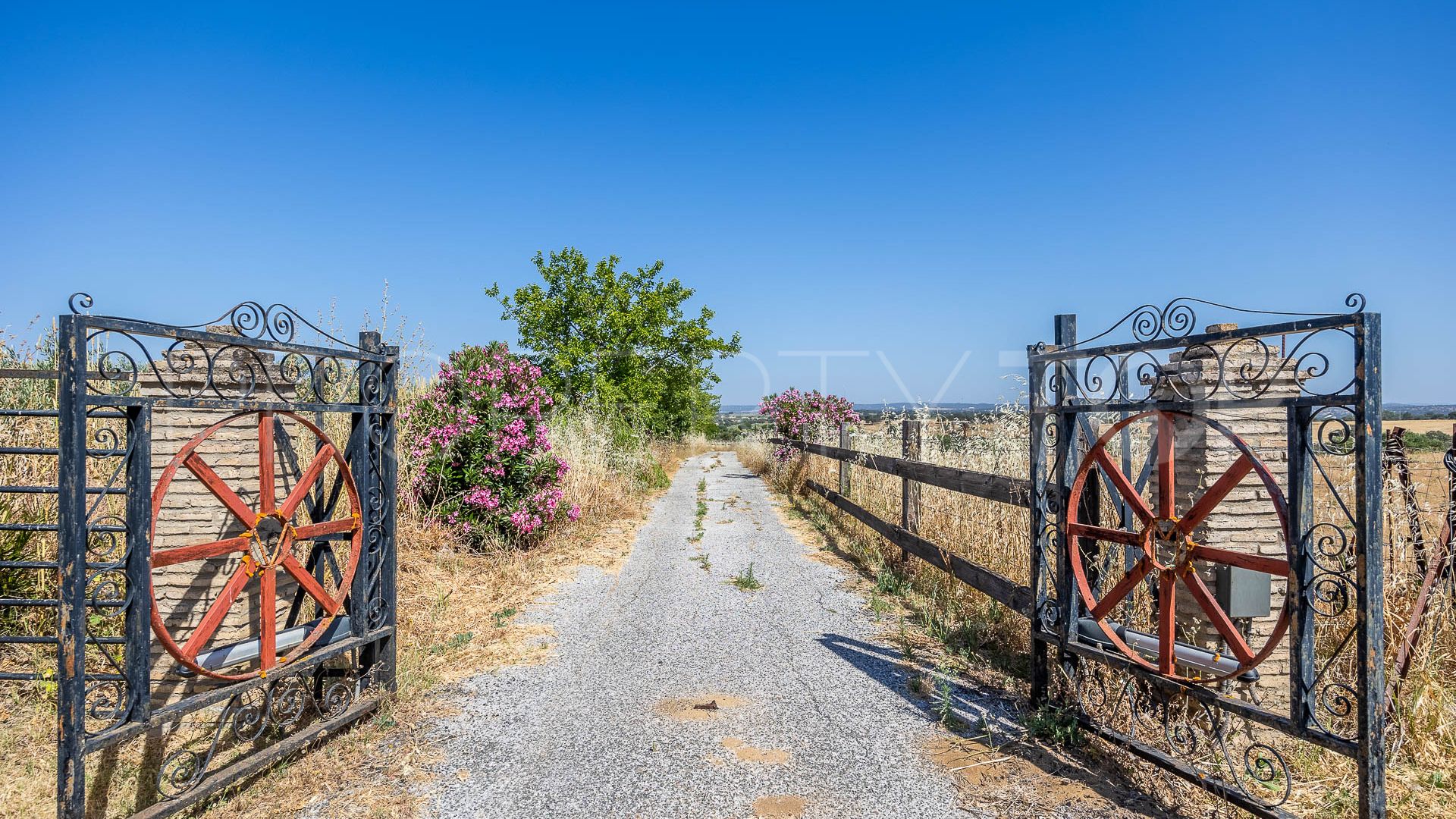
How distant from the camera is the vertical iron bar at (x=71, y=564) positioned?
245 cm

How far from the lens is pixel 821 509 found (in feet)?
38.7

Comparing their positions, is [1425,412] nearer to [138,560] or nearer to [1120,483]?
[1120,483]

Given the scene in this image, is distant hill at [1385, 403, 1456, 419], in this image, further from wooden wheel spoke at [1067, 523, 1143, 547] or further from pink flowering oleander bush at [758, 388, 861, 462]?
pink flowering oleander bush at [758, 388, 861, 462]

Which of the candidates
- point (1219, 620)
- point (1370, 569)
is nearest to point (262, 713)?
point (1219, 620)

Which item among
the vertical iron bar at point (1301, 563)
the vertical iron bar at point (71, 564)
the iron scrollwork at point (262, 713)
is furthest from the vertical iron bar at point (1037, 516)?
the vertical iron bar at point (71, 564)

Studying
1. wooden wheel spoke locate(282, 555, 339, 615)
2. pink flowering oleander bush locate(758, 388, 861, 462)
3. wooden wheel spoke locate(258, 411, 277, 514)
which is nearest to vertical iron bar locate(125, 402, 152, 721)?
wooden wheel spoke locate(258, 411, 277, 514)

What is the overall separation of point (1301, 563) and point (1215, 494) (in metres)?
0.51

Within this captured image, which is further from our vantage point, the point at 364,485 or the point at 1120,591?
the point at 364,485

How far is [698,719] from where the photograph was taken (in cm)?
383

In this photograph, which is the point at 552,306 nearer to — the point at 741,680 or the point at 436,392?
the point at 436,392

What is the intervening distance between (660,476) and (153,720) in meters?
13.9

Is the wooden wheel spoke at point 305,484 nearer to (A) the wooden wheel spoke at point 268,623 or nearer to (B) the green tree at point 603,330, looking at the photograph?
(A) the wooden wheel spoke at point 268,623

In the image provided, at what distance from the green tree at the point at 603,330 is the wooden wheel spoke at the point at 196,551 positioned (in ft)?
45.7

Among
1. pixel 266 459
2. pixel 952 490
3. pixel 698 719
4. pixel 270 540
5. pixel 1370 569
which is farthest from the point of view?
pixel 952 490
